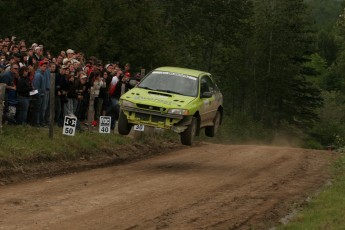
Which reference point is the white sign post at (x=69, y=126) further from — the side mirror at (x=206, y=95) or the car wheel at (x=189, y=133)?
the side mirror at (x=206, y=95)

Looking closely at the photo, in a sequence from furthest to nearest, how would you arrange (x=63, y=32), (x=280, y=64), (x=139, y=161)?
1. (x=280, y=64)
2. (x=63, y=32)
3. (x=139, y=161)

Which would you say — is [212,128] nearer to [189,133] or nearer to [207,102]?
[207,102]

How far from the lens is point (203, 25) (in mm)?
63656

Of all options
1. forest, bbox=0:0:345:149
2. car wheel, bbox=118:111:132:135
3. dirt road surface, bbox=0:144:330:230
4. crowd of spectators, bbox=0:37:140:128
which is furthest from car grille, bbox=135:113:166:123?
forest, bbox=0:0:345:149

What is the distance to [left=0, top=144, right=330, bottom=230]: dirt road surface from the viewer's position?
10484 mm

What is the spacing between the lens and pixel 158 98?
56.3ft

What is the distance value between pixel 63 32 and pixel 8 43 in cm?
1497

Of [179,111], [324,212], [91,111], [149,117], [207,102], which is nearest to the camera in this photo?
[324,212]

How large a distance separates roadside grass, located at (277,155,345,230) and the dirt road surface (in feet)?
1.22

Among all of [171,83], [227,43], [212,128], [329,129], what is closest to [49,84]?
[171,83]

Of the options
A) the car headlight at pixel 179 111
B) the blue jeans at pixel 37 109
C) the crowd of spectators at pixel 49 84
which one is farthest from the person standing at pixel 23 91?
the car headlight at pixel 179 111

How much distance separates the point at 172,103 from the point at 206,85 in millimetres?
2503

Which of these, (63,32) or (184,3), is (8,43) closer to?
(63,32)

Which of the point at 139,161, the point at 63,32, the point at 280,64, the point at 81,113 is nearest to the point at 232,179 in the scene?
the point at 139,161
